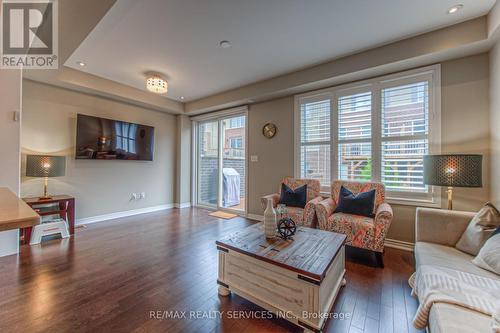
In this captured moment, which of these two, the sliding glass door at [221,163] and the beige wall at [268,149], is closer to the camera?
the beige wall at [268,149]

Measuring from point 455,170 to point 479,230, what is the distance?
65cm

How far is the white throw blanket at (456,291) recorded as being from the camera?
108 cm

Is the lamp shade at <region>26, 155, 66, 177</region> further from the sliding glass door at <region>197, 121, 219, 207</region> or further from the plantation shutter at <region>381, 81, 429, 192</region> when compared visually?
the plantation shutter at <region>381, 81, 429, 192</region>

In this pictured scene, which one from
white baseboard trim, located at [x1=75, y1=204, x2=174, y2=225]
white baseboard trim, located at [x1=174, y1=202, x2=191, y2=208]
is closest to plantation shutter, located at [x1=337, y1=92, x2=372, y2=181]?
white baseboard trim, located at [x1=174, y1=202, x2=191, y2=208]

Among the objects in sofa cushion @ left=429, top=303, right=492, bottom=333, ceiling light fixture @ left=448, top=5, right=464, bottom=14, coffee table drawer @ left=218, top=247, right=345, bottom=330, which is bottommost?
coffee table drawer @ left=218, top=247, right=345, bottom=330

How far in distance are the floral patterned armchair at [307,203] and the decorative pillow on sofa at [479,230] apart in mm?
1415

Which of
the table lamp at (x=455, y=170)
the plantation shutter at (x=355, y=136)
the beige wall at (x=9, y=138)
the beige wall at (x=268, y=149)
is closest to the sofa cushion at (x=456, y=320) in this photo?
the table lamp at (x=455, y=170)

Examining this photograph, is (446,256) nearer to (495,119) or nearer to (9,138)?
(495,119)

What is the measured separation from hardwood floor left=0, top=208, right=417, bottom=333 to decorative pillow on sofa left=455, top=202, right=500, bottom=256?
62 cm

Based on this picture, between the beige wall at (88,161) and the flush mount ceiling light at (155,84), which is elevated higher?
the flush mount ceiling light at (155,84)

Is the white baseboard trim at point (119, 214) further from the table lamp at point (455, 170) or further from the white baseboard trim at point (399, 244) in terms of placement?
the table lamp at point (455, 170)

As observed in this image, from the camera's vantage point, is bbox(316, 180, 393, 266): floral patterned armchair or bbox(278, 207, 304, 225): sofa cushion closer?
bbox(316, 180, 393, 266): floral patterned armchair

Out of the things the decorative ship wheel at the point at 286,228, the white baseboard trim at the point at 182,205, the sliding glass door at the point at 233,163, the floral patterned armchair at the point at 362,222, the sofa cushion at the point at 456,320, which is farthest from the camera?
the white baseboard trim at the point at 182,205

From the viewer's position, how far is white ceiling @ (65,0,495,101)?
2.02 m
